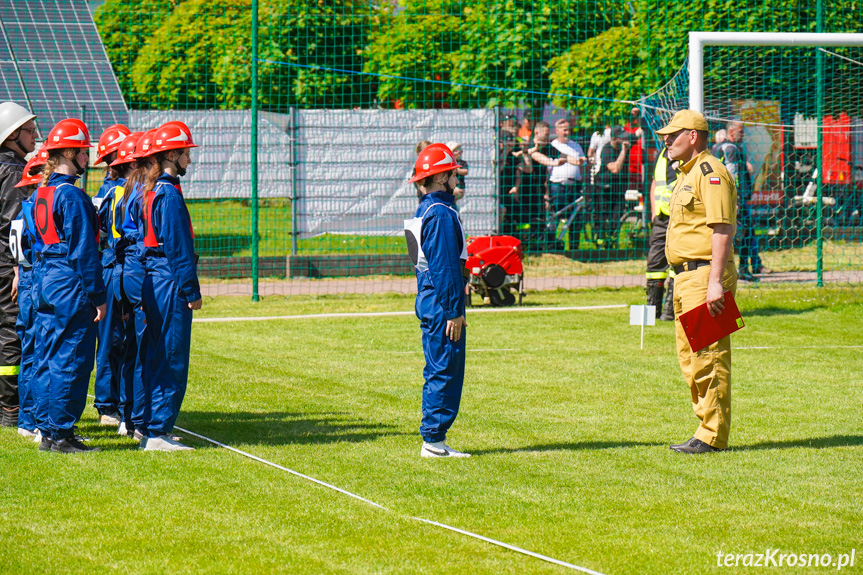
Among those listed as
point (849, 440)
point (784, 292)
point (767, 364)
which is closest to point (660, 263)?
point (767, 364)

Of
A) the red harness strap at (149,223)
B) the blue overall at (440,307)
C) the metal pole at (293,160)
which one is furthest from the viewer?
the metal pole at (293,160)

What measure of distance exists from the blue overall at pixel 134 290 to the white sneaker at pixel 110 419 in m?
0.60

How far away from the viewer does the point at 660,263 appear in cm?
1257

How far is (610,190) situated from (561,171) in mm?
915

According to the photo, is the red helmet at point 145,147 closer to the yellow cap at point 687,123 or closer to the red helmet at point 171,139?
the red helmet at point 171,139

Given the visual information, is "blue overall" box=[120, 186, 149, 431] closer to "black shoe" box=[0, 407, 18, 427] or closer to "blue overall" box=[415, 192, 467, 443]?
"black shoe" box=[0, 407, 18, 427]

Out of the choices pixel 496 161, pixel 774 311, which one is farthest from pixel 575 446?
pixel 496 161

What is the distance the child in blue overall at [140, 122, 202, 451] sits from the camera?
684 centimetres

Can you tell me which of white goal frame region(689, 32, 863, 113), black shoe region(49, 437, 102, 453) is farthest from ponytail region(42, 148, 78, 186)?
white goal frame region(689, 32, 863, 113)

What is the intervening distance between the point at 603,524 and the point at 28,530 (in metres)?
2.67

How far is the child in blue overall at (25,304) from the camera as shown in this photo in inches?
288

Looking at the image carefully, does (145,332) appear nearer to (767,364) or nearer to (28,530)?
(28,530)

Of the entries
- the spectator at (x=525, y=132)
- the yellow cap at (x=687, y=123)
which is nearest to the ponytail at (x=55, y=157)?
the yellow cap at (x=687, y=123)

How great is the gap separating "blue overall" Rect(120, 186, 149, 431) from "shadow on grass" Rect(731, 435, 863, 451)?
146 inches
